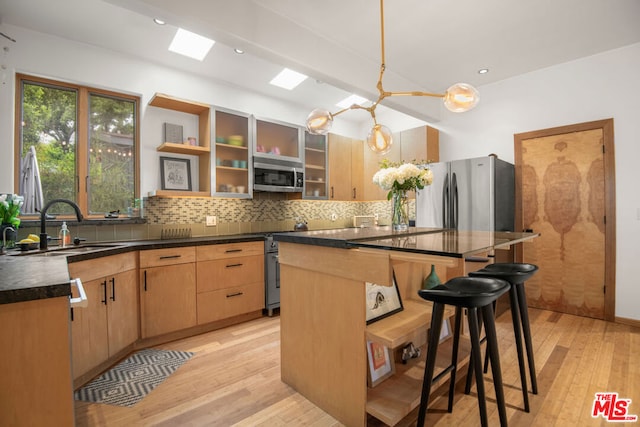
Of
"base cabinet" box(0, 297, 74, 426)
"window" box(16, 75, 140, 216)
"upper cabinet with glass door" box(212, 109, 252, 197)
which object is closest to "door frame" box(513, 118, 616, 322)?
"upper cabinet with glass door" box(212, 109, 252, 197)

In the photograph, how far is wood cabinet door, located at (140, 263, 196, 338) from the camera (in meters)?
2.73

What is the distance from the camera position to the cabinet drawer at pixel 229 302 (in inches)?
120

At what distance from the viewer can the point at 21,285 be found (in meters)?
0.97

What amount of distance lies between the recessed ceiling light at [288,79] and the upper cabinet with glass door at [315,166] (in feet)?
2.18

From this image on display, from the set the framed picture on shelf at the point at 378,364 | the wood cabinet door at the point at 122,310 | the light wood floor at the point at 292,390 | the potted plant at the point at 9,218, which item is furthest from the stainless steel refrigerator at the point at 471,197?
the potted plant at the point at 9,218

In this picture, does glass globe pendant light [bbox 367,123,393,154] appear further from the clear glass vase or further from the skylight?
the skylight

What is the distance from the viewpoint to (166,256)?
2.84 metres

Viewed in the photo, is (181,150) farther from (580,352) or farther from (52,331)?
(580,352)

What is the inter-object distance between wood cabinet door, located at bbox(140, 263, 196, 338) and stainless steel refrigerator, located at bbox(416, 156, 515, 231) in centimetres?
284

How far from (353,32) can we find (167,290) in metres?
2.94

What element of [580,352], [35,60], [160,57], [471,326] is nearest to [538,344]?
[580,352]

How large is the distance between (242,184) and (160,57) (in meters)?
1.59

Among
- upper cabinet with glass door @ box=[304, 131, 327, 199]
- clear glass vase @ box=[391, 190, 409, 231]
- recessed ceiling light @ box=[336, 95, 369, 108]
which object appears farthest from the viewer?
recessed ceiling light @ box=[336, 95, 369, 108]

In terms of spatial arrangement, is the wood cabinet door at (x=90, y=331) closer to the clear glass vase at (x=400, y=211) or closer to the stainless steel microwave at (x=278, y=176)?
the stainless steel microwave at (x=278, y=176)
